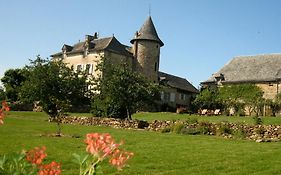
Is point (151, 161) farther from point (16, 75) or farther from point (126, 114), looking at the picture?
point (16, 75)

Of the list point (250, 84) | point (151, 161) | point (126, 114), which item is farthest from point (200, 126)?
point (250, 84)

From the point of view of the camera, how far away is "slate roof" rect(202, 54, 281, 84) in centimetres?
4438

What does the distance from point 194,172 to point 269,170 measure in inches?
79.1

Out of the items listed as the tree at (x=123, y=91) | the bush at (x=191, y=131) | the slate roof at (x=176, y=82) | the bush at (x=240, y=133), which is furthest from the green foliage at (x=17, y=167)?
the slate roof at (x=176, y=82)

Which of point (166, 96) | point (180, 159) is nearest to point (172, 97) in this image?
point (166, 96)

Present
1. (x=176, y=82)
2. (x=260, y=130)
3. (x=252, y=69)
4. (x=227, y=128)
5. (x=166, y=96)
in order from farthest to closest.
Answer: (x=176, y=82), (x=166, y=96), (x=252, y=69), (x=227, y=128), (x=260, y=130)

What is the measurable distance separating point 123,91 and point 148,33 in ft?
79.7

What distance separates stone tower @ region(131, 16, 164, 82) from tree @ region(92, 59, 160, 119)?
20.5 m

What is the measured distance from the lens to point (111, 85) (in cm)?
2914

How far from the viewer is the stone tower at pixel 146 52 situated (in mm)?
51594

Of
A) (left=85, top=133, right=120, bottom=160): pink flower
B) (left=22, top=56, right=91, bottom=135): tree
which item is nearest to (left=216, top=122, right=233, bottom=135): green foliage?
(left=22, top=56, right=91, bottom=135): tree

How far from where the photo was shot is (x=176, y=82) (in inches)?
2227

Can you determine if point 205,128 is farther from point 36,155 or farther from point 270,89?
point 270,89

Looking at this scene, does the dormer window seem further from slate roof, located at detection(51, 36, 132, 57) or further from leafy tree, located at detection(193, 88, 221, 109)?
slate roof, located at detection(51, 36, 132, 57)
